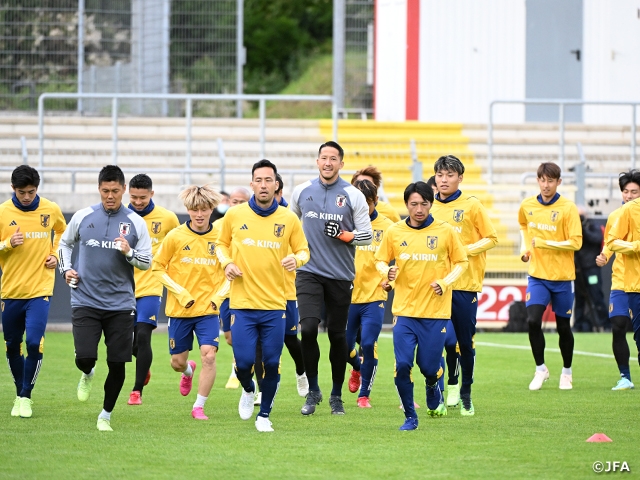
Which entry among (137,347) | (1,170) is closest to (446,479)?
(137,347)

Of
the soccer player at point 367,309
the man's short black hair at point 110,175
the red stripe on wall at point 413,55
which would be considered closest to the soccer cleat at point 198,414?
the soccer player at point 367,309

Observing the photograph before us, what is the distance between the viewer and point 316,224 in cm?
1038

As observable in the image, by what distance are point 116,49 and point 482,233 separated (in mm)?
17432

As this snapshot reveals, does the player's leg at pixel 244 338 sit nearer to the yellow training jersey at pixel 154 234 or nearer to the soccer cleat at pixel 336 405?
the soccer cleat at pixel 336 405

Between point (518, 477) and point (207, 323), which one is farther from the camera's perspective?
point (207, 323)

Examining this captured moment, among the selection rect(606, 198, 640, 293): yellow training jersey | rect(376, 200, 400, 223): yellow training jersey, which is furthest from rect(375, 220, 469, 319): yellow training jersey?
rect(606, 198, 640, 293): yellow training jersey

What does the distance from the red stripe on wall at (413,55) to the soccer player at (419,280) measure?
16.8 metres

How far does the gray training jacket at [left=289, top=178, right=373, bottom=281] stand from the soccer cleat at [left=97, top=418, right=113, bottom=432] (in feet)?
7.30

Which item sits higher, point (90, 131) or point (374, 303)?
point (90, 131)

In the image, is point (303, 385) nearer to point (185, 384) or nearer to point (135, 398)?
point (185, 384)

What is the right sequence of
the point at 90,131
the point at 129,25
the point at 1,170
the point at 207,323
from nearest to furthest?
the point at 207,323 < the point at 1,170 < the point at 90,131 < the point at 129,25

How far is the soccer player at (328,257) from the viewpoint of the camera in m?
10.3

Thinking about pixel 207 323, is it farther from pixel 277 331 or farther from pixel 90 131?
pixel 90 131

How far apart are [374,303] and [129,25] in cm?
1702
